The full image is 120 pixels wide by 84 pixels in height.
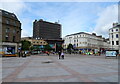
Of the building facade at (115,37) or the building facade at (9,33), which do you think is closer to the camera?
the building facade at (9,33)

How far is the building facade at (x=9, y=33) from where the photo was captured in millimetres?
41906

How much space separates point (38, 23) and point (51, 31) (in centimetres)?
1854

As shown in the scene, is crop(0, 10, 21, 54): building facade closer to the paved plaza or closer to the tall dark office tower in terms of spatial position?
the paved plaza

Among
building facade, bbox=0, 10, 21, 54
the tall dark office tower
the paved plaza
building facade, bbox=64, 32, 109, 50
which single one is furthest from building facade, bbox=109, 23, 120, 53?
the tall dark office tower

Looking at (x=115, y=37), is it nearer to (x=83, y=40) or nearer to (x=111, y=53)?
(x=83, y=40)

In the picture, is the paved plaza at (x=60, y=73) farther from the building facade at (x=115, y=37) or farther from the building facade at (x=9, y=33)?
the building facade at (x=115, y=37)

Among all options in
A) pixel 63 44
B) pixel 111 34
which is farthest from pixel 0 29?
pixel 63 44

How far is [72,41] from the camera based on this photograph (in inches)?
3669

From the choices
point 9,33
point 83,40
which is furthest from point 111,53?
point 83,40

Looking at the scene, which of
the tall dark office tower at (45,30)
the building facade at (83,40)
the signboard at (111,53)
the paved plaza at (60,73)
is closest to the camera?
the paved plaza at (60,73)

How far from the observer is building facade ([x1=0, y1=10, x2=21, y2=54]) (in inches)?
1650

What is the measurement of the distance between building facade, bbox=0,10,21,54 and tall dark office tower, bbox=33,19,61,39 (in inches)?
3694

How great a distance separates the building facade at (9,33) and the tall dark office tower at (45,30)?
93.8 meters

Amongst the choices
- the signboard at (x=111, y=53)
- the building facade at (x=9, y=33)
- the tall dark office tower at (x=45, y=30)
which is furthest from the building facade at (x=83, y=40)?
the signboard at (x=111, y=53)
